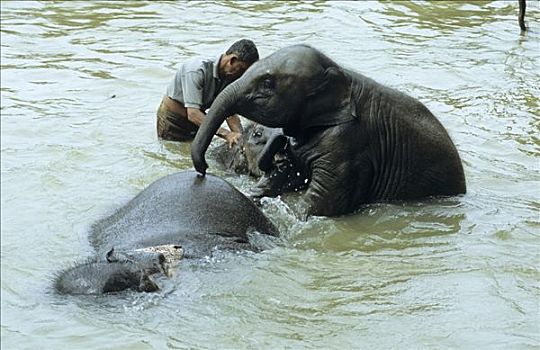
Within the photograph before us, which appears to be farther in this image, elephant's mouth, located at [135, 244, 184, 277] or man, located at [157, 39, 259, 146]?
man, located at [157, 39, 259, 146]

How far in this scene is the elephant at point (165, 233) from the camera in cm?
557

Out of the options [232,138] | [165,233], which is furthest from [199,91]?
[165,233]

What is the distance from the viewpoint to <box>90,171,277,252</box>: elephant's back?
6324 mm

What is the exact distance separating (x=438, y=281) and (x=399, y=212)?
143 cm

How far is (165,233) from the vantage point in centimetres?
625

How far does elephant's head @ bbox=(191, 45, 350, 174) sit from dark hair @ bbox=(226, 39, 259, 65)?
163 cm

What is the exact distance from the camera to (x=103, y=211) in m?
7.64

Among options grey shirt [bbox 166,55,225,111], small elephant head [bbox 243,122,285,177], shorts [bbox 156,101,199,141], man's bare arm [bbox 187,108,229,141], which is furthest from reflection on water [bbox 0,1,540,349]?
small elephant head [bbox 243,122,285,177]

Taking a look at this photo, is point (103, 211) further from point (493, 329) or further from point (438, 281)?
point (493, 329)

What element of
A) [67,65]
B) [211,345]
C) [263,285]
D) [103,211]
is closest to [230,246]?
[263,285]

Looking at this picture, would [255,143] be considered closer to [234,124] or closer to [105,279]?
[234,124]

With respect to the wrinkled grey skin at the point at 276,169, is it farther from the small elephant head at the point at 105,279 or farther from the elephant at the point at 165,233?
the small elephant head at the point at 105,279

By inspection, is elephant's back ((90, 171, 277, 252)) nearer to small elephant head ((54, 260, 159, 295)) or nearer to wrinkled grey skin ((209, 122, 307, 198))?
small elephant head ((54, 260, 159, 295))

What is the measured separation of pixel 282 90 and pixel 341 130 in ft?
1.70
